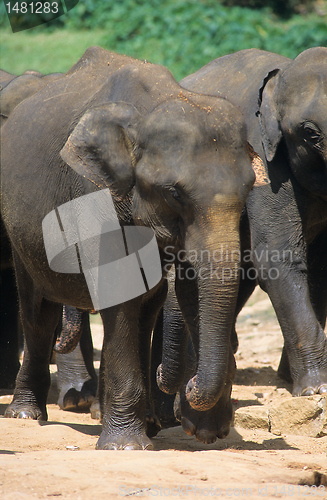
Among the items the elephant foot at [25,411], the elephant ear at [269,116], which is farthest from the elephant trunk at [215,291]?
the elephant foot at [25,411]

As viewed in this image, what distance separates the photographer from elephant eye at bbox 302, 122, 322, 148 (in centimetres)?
505

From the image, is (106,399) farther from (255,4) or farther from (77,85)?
(255,4)

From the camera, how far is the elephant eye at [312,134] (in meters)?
5.05

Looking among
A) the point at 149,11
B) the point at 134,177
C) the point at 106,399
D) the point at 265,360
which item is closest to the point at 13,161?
the point at 134,177

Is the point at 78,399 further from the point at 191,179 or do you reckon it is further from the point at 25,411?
the point at 191,179

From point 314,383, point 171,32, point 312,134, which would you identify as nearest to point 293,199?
point 312,134

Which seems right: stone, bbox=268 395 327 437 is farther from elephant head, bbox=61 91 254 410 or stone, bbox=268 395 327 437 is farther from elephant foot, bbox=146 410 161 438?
elephant head, bbox=61 91 254 410

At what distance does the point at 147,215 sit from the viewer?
380cm

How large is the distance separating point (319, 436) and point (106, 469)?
1720 millimetres

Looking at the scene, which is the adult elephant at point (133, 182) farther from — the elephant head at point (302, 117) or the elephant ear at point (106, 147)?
the elephant head at point (302, 117)
